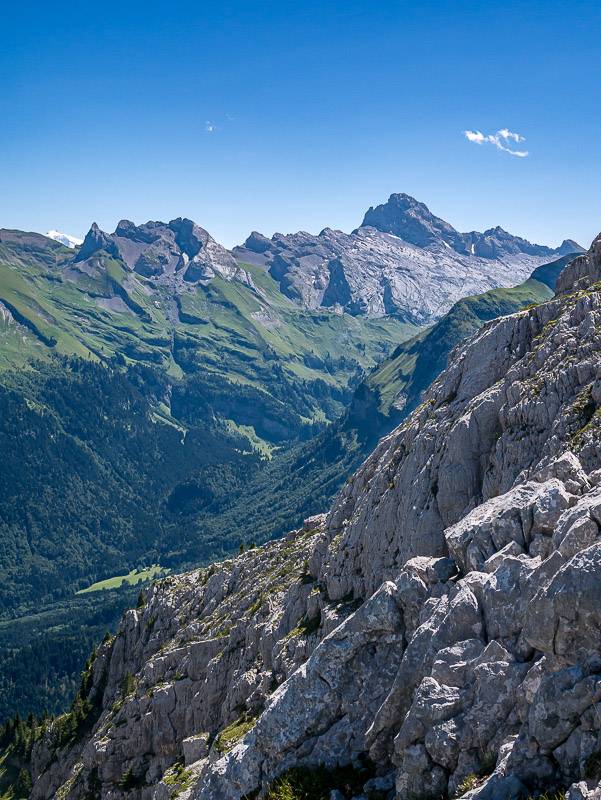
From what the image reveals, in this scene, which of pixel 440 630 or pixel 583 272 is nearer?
pixel 440 630

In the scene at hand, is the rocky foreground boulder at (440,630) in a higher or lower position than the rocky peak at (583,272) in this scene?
lower

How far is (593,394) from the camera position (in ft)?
154

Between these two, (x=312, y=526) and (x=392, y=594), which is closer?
(x=392, y=594)

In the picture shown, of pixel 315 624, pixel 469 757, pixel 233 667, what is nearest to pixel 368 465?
pixel 315 624

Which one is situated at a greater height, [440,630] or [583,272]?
[583,272]

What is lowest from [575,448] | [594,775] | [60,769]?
[60,769]

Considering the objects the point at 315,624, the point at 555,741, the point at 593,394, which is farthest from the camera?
the point at 315,624

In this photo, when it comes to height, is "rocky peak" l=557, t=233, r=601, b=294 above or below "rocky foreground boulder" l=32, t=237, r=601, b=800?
above

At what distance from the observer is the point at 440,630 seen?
3488 cm

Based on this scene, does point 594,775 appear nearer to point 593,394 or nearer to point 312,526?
point 593,394

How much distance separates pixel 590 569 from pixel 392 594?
14.5 metres

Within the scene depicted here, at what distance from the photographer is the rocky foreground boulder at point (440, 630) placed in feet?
94.0

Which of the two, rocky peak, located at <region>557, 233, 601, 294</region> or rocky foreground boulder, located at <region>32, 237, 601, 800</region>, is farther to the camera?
rocky peak, located at <region>557, 233, 601, 294</region>

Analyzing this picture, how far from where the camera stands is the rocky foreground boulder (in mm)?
28641
